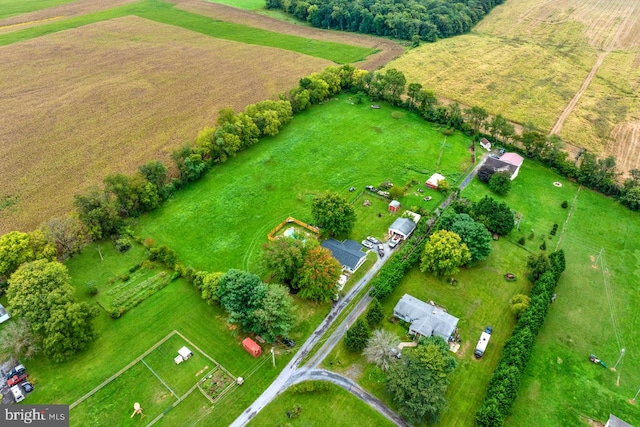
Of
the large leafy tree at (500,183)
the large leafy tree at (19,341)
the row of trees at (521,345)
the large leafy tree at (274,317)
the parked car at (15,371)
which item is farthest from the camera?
the large leafy tree at (500,183)

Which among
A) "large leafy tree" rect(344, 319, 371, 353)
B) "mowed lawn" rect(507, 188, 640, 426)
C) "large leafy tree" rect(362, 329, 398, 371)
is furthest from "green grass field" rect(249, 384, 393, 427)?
"mowed lawn" rect(507, 188, 640, 426)

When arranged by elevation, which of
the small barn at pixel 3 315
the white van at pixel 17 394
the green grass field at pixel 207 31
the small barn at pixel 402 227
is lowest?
the white van at pixel 17 394

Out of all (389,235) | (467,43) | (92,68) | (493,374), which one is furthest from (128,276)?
(467,43)

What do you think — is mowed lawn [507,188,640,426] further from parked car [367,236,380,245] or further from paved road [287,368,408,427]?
parked car [367,236,380,245]

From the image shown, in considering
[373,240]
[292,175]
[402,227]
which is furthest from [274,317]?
[292,175]

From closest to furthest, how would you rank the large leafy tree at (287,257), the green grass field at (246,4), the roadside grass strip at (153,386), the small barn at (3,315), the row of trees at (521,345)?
the row of trees at (521,345) < the roadside grass strip at (153,386) < the small barn at (3,315) < the large leafy tree at (287,257) < the green grass field at (246,4)

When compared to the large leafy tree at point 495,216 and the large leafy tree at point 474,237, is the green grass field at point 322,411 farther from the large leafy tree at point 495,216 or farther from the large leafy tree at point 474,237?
the large leafy tree at point 495,216

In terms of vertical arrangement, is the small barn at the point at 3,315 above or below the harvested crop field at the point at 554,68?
below

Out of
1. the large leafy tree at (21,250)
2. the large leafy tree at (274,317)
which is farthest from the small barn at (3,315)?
the large leafy tree at (274,317)
